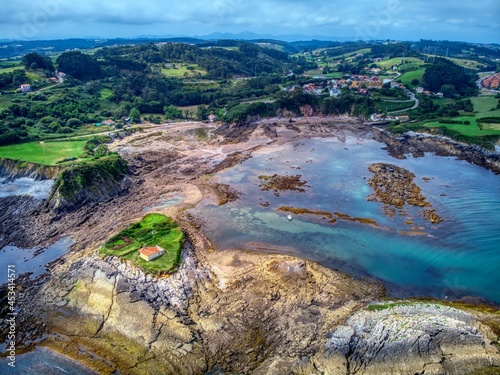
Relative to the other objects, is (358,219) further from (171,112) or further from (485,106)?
(485,106)

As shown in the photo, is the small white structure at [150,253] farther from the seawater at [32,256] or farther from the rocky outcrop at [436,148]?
the rocky outcrop at [436,148]

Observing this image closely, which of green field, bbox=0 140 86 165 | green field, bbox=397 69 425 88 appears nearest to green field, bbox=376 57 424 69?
green field, bbox=397 69 425 88

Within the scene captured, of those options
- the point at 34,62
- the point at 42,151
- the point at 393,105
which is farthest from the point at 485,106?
the point at 34,62

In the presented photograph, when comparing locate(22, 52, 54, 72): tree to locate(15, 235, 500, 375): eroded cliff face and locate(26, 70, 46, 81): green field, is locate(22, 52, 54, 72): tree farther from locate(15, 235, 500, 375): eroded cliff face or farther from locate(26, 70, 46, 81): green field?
locate(15, 235, 500, 375): eroded cliff face

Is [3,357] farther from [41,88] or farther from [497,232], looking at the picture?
[41,88]

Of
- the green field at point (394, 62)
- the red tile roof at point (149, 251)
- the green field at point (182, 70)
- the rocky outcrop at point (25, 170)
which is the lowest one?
the red tile roof at point (149, 251)

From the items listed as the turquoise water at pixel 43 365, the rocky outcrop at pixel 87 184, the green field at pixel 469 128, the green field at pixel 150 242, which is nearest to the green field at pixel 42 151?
the rocky outcrop at pixel 87 184
